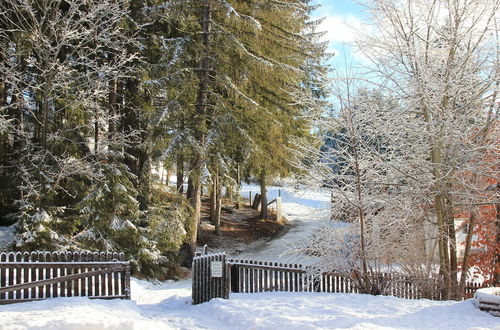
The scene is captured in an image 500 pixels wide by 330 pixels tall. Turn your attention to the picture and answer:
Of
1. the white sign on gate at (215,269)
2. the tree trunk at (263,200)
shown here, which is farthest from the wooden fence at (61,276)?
the tree trunk at (263,200)

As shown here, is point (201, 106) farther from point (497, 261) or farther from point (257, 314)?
point (497, 261)

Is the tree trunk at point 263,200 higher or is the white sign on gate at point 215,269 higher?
the tree trunk at point 263,200

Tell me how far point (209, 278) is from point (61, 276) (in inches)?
124

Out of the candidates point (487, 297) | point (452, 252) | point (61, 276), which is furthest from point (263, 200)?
point (487, 297)

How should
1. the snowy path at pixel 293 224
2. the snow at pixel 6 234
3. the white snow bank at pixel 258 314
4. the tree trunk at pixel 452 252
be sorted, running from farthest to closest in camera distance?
the snow at pixel 6 234 → the snowy path at pixel 293 224 → the tree trunk at pixel 452 252 → the white snow bank at pixel 258 314

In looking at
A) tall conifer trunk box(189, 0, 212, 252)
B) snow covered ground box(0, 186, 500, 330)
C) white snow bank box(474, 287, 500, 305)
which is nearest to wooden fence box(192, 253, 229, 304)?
snow covered ground box(0, 186, 500, 330)

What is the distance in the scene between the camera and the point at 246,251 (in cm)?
2231

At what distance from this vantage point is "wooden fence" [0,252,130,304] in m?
9.34

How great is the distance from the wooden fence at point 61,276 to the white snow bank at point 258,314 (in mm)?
595

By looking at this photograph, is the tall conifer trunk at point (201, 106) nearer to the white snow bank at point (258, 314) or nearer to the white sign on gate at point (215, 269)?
the white sign on gate at point (215, 269)

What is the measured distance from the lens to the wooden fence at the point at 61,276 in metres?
9.34

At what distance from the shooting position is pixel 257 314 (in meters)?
8.17

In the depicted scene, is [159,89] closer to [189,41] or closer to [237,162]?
[189,41]

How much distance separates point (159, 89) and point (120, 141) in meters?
2.50
